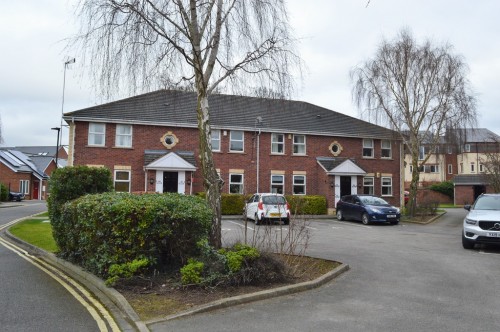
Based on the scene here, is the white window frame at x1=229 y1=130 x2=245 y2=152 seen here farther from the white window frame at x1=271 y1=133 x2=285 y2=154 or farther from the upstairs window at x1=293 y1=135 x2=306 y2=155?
the upstairs window at x1=293 y1=135 x2=306 y2=155

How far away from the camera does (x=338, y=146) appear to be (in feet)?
101

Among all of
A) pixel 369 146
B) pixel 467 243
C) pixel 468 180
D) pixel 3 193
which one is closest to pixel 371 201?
pixel 369 146

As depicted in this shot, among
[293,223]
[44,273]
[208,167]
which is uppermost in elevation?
[208,167]

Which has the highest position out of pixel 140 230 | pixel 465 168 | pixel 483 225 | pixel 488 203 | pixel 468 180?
pixel 465 168

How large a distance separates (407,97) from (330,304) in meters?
21.0

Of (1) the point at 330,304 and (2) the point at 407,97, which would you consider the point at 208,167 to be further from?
(2) the point at 407,97

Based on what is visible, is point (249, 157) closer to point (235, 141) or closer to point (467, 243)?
point (235, 141)

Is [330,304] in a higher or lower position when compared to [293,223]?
lower

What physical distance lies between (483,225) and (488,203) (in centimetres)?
162

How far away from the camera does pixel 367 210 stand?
21984 mm

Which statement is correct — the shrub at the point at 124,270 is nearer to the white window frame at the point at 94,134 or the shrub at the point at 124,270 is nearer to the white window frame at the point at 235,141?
the white window frame at the point at 94,134

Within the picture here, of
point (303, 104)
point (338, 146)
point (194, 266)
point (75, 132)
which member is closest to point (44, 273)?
point (194, 266)

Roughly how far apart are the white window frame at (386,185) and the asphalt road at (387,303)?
20.9 m

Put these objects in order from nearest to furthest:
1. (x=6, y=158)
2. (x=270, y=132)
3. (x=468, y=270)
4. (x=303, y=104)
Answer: (x=468, y=270) → (x=270, y=132) → (x=303, y=104) → (x=6, y=158)
